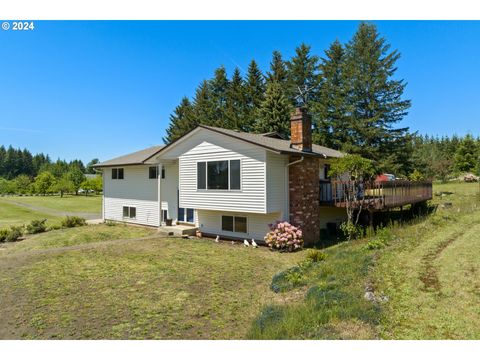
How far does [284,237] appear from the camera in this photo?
43.0 ft

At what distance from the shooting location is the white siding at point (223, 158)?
523 inches

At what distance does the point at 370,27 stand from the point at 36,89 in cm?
3333

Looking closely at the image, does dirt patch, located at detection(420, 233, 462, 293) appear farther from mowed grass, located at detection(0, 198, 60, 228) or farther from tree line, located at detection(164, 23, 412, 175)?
mowed grass, located at detection(0, 198, 60, 228)

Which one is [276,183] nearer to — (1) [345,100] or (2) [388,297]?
(2) [388,297]

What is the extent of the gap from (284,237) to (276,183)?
2474 mm

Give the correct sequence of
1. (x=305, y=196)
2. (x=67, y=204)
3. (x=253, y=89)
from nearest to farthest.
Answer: (x=305, y=196)
(x=253, y=89)
(x=67, y=204)

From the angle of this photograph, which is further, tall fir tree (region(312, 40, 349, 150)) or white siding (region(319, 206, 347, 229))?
tall fir tree (region(312, 40, 349, 150))

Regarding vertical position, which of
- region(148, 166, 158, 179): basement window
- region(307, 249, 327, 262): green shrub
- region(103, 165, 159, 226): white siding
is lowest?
region(307, 249, 327, 262): green shrub

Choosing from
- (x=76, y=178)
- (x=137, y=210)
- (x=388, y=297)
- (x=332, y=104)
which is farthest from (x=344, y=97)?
(x=76, y=178)

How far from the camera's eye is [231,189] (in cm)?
1419

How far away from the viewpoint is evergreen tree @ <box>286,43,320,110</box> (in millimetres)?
37375


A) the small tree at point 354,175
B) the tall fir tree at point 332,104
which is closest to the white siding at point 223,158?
the small tree at point 354,175

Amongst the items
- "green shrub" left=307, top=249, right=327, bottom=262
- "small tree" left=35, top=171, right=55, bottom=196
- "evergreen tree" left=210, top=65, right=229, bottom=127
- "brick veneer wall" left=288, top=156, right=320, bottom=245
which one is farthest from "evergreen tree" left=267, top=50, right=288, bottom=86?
"small tree" left=35, top=171, right=55, bottom=196
